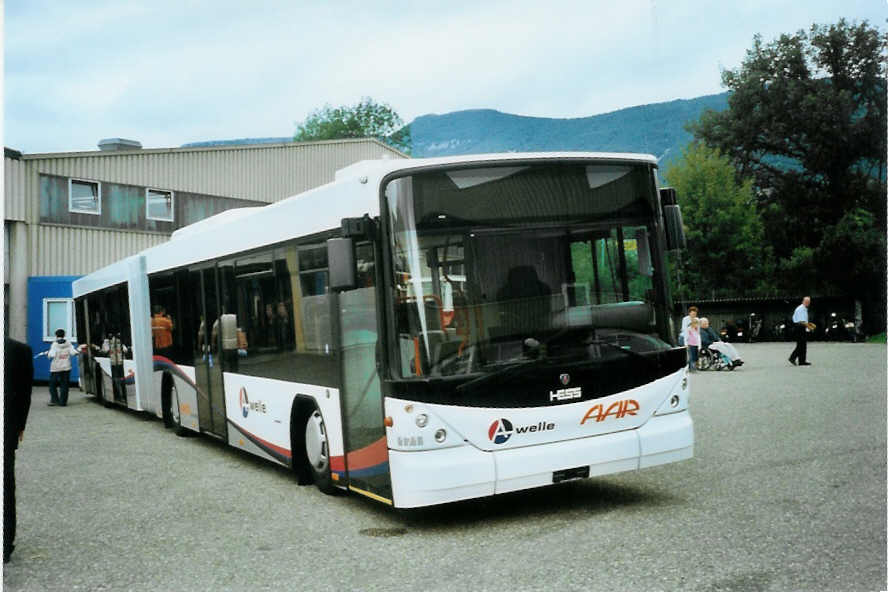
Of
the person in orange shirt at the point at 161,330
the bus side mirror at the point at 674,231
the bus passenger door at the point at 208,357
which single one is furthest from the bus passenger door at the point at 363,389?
the person in orange shirt at the point at 161,330

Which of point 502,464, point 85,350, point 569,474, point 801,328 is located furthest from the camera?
point 801,328

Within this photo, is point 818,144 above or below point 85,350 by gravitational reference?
above

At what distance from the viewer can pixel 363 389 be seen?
786cm

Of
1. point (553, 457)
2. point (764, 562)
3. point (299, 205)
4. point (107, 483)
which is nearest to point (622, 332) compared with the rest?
point (553, 457)

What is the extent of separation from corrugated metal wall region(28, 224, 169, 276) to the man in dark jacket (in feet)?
86.2

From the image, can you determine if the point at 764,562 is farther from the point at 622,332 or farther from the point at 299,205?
the point at 299,205

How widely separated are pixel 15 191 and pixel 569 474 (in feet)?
90.5

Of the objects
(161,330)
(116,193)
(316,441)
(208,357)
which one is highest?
(116,193)

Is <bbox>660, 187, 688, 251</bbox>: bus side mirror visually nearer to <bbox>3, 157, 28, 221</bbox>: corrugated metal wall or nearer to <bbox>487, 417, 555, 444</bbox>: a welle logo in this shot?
<bbox>487, 417, 555, 444</bbox>: a welle logo

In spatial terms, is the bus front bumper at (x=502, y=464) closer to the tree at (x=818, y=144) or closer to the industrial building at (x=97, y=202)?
the industrial building at (x=97, y=202)

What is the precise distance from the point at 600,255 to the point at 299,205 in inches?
124

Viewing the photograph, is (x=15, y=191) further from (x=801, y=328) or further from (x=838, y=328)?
(x=838, y=328)

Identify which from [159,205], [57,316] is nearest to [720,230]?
[159,205]

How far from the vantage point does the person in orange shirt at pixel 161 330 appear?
14.4m
